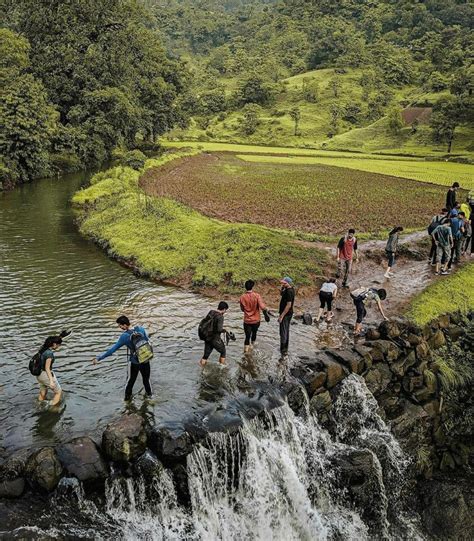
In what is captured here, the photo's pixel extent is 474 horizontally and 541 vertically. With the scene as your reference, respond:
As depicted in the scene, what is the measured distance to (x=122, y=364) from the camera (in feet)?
44.6

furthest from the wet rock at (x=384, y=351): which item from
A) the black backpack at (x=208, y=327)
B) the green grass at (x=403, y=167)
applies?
the green grass at (x=403, y=167)

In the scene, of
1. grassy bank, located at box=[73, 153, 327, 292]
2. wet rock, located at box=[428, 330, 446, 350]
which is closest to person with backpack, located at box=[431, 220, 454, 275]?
wet rock, located at box=[428, 330, 446, 350]

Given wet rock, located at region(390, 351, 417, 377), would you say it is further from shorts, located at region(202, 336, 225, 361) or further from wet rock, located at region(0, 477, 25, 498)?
wet rock, located at region(0, 477, 25, 498)

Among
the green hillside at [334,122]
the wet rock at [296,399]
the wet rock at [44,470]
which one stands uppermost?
the green hillside at [334,122]

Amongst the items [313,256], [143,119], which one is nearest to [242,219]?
[313,256]

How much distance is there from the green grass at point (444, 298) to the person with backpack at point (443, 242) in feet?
2.02

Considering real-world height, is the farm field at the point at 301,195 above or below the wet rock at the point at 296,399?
above

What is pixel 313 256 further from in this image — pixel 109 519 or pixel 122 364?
pixel 109 519

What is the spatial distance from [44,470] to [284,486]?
Result: 5405mm

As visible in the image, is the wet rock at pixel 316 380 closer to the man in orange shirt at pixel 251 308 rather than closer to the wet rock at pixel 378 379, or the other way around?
the wet rock at pixel 378 379

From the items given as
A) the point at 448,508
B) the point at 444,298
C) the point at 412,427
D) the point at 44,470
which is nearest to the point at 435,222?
the point at 444,298

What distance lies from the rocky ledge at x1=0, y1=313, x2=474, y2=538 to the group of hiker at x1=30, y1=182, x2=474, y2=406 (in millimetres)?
1122

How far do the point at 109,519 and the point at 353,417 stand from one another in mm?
6838

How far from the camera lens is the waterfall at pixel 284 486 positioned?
9984 millimetres
